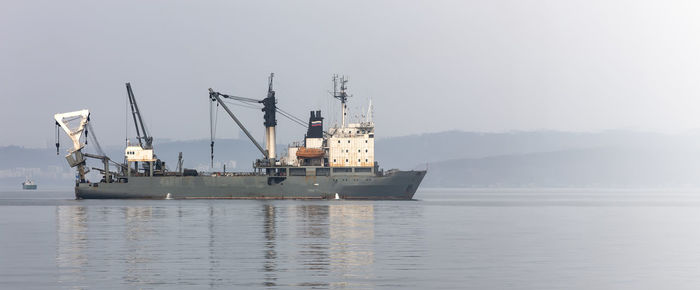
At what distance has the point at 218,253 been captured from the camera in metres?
40.5

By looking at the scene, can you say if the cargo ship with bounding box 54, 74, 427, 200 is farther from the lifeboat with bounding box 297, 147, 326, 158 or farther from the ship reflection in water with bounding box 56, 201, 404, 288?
the ship reflection in water with bounding box 56, 201, 404, 288

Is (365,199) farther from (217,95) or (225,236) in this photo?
(225,236)

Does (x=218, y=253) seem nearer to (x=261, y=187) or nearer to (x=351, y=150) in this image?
(x=351, y=150)

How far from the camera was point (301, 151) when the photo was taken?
393 feet

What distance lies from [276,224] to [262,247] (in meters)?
20.3

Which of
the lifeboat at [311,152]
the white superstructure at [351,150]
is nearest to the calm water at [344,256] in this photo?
the white superstructure at [351,150]

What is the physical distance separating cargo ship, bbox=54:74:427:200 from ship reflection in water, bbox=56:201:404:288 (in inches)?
2056

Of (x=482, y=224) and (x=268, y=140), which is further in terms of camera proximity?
(x=268, y=140)

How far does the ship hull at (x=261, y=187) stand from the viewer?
393ft

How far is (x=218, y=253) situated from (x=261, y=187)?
8394 centimetres

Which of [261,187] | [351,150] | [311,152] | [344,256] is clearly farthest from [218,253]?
[261,187]

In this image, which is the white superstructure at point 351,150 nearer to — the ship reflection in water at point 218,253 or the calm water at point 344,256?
the ship reflection in water at point 218,253

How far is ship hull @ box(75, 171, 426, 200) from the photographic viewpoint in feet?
393

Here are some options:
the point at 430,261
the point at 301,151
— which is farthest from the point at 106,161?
the point at 430,261
